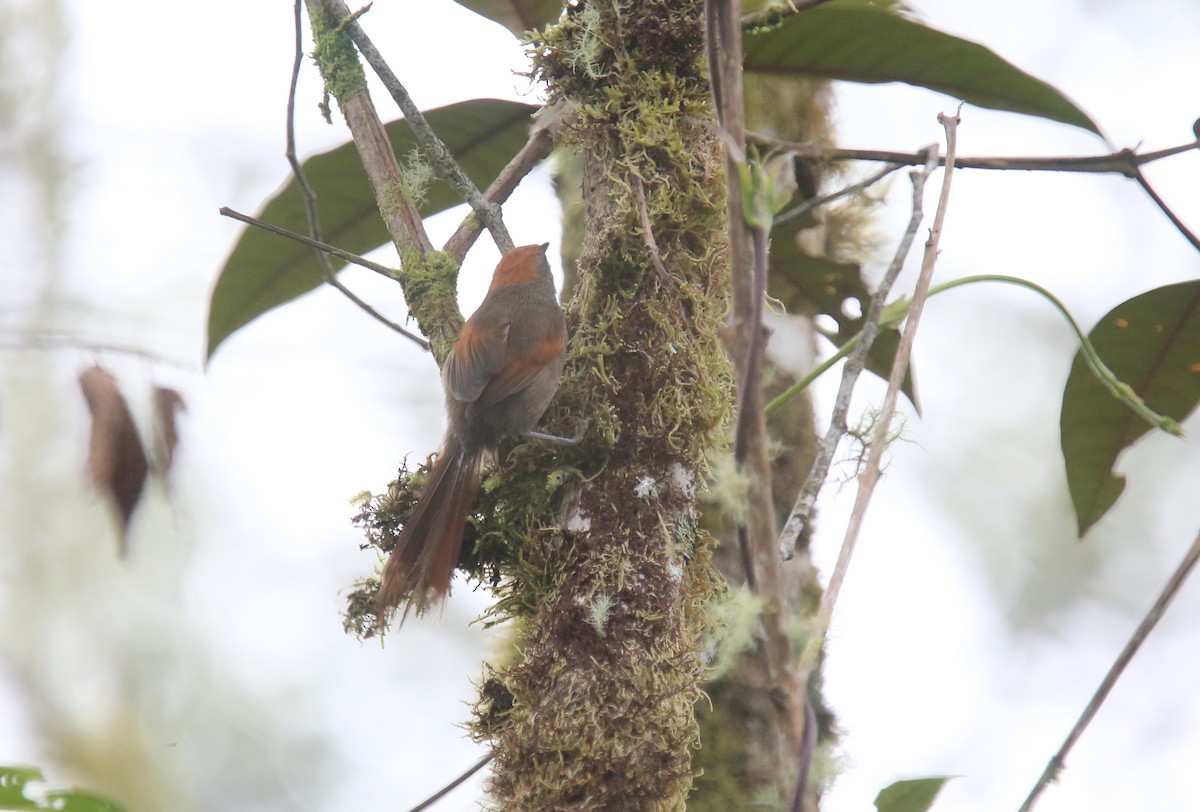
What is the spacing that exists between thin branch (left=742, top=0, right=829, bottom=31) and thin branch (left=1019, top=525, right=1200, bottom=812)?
167 centimetres

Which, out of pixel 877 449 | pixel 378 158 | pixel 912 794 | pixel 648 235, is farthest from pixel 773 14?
pixel 912 794

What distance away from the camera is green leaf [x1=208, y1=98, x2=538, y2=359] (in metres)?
3.07

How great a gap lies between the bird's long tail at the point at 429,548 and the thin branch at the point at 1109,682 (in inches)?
49.1

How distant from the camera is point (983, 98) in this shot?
2727 mm

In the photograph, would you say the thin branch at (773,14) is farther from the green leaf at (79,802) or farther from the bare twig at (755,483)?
the green leaf at (79,802)

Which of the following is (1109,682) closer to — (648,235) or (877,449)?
(877,449)

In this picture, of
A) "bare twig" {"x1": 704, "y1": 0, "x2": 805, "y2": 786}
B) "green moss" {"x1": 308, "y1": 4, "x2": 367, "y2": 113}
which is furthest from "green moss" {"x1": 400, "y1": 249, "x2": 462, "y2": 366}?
"bare twig" {"x1": 704, "y1": 0, "x2": 805, "y2": 786}

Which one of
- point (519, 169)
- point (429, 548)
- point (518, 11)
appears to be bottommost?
point (429, 548)

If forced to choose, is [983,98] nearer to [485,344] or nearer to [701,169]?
[701,169]

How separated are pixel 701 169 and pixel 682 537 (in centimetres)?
85

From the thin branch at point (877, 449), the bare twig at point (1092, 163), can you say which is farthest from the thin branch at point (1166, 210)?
the thin branch at point (877, 449)

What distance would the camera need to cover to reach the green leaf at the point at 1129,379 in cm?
260

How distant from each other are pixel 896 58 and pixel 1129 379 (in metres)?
1.01

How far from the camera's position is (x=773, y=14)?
2648 mm
